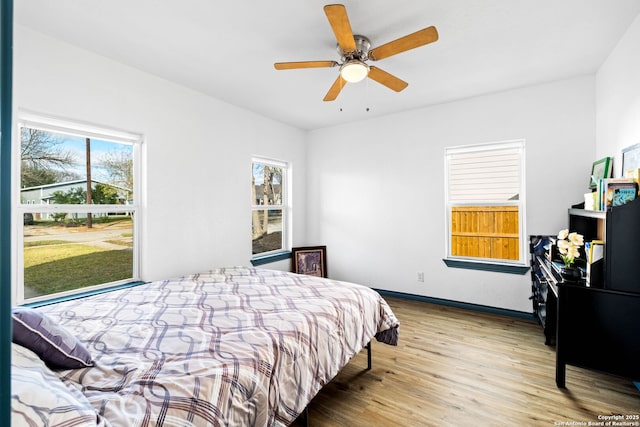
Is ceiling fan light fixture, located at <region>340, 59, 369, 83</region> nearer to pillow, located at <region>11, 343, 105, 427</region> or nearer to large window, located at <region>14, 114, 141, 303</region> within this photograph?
large window, located at <region>14, 114, 141, 303</region>

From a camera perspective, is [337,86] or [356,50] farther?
[337,86]

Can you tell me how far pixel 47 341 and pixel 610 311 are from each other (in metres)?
3.05

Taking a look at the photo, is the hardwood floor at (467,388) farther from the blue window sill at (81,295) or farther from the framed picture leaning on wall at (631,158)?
the blue window sill at (81,295)

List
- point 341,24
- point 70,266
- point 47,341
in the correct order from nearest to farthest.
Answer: point 47,341 → point 341,24 → point 70,266

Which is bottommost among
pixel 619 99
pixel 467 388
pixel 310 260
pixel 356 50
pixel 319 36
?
pixel 467 388

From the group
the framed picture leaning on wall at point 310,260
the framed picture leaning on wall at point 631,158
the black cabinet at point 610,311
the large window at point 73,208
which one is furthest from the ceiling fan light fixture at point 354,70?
the framed picture leaning on wall at point 310,260

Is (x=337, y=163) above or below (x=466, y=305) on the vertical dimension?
above

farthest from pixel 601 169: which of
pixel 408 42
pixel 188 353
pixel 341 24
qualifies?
pixel 188 353

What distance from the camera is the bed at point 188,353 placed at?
101 centimetres

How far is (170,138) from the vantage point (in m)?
3.01

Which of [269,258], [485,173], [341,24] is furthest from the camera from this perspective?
[269,258]

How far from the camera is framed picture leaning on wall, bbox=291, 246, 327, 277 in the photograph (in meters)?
4.49

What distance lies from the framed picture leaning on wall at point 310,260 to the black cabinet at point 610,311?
3055 mm

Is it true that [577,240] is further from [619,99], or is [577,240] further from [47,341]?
[47,341]
